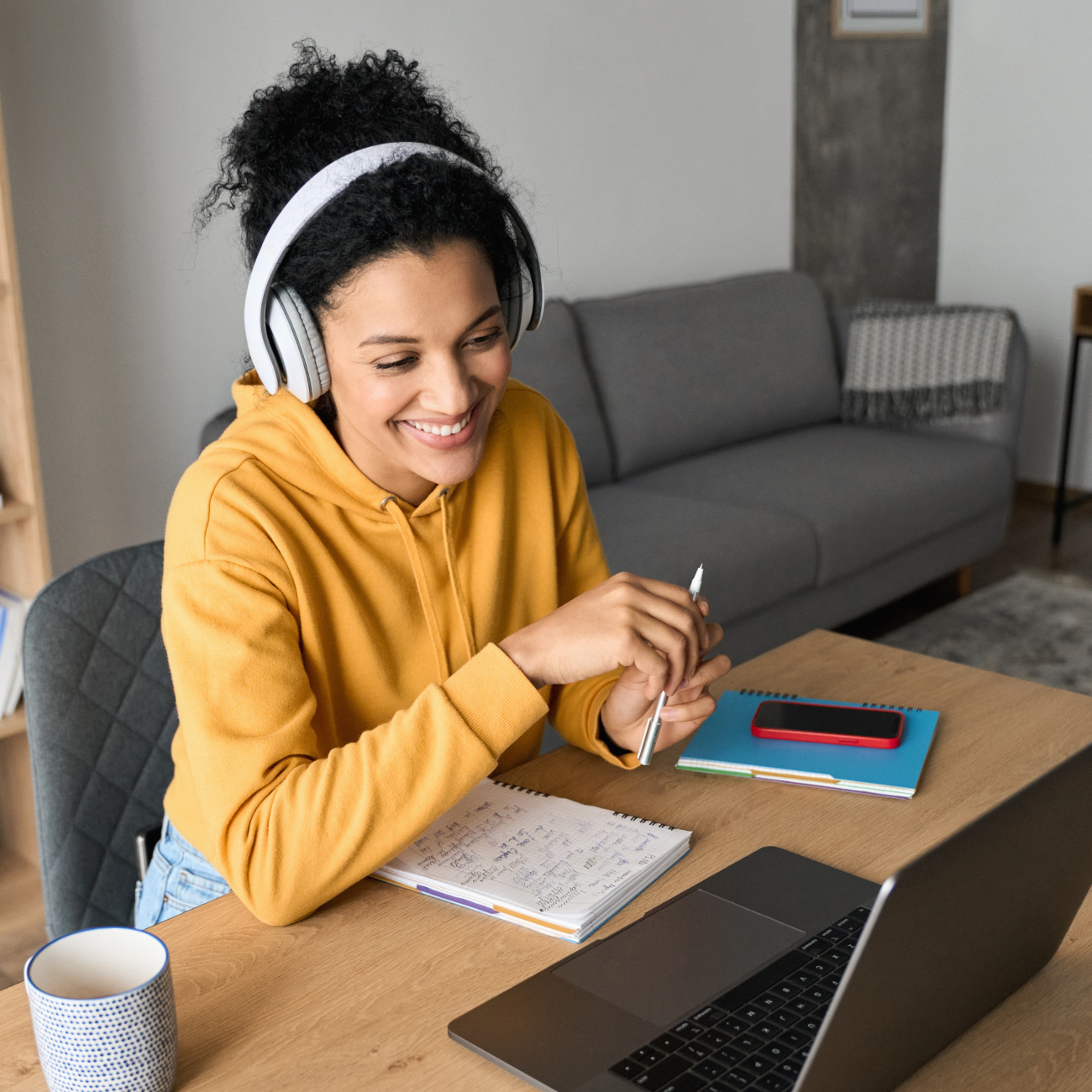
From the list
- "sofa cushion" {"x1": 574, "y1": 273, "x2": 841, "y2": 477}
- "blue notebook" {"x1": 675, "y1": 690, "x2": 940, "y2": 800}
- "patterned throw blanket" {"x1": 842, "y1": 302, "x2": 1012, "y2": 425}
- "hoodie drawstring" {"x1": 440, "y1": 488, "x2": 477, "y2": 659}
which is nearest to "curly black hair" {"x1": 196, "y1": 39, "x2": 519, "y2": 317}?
"hoodie drawstring" {"x1": 440, "y1": 488, "x2": 477, "y2": 659}

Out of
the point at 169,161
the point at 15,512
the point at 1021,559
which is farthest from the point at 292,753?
the point at 1021,559

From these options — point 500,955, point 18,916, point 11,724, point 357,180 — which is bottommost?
point 18,916

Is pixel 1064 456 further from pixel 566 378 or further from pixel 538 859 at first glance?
pixel 538 859

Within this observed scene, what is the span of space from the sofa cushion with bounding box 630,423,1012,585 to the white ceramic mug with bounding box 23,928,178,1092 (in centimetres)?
232

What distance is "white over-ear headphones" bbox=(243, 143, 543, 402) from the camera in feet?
3.16

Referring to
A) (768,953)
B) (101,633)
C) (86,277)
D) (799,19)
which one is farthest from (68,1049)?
(799,19)

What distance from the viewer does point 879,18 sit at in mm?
4121

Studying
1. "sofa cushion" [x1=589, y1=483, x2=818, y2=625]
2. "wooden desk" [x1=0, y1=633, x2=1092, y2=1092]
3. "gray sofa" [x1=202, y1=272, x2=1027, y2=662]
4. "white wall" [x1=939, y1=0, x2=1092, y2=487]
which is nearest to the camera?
"wooden desk" [x1=0, y1=633, x2=1092, y2=1092]

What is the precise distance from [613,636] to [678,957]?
0.25 metres

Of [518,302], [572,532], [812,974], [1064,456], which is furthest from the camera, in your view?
[1064,456]

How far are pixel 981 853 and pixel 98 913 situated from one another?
2.95 feet

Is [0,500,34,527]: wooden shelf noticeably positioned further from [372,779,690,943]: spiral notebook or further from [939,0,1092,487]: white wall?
[939,0,1092,487]: white wall

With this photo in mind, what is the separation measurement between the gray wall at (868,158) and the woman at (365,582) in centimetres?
322

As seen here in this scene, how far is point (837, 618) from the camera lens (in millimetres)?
2977
